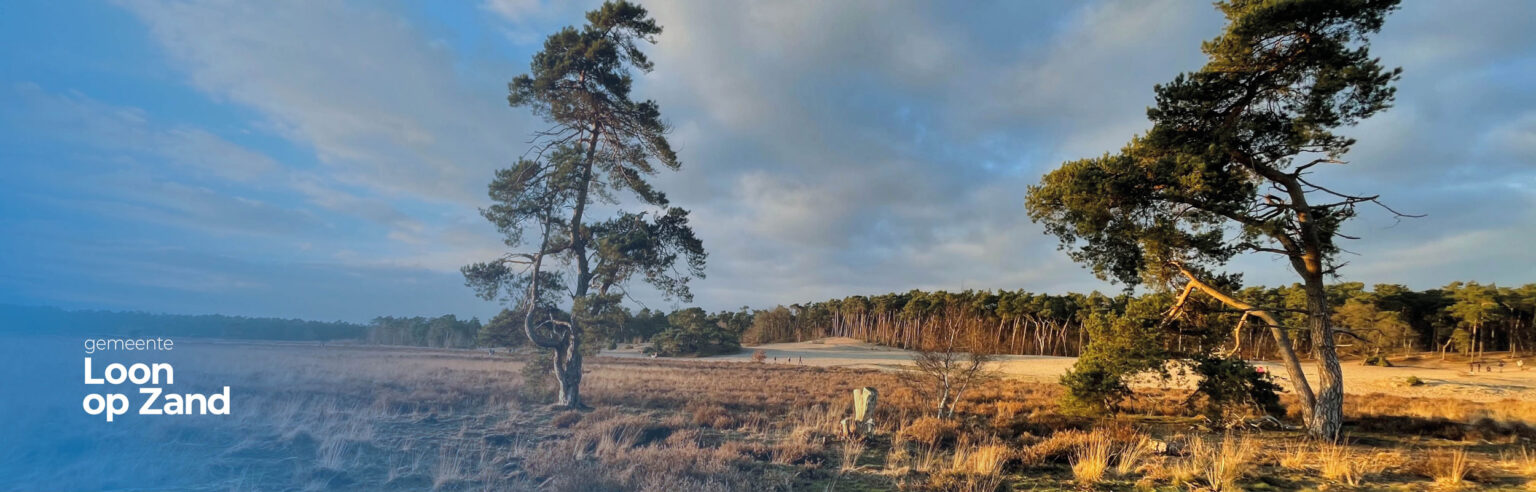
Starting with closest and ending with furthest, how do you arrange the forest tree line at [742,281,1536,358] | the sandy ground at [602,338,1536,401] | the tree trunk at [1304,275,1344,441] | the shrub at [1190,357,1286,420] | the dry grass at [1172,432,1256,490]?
1. the dry grass at [1172,432,1256,490]
2. the tree trunk at [1304,275,1344,441]
3. the shrub at [1190,357,1286,420]
4. the sandy ground at [602,338,1536,401]
5. the forest tree line at [742,281,1536,358]

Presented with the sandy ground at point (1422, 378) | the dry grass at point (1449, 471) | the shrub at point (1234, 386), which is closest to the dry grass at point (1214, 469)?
the dry grass at point (1449, 471)

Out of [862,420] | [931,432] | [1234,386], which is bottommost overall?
[931,432]

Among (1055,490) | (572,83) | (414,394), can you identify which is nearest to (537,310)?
(414,394)

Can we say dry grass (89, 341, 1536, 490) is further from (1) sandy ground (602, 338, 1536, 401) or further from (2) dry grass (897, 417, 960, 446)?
(1) sandy ground (602, 338, 1536, 401)

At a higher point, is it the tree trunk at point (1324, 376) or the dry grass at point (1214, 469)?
the tree trunk at point (1324, 376)

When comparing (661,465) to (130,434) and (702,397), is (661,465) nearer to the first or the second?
(130,434)

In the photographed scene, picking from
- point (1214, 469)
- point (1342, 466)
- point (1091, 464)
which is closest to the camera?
point (1214, 469)

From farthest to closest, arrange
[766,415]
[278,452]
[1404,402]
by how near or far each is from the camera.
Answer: [1404,402], [766,415], [278,452]

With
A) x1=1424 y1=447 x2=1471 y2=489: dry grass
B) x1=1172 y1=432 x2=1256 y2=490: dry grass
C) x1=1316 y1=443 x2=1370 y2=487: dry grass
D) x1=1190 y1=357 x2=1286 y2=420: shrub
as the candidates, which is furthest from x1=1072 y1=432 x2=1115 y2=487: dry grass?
x1=1190 y1=357 x2=1286 y2=420: shrub

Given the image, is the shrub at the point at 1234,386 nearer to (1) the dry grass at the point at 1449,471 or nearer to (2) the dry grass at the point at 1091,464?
(1) the dry grass at the point at 1449,471

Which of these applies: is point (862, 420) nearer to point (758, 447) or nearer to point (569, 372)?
point (758, 447)

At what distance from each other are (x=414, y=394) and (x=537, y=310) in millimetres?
5589

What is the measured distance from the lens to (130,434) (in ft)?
37.8

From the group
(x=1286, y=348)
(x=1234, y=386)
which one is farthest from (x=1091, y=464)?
(x=1286, y=348)
